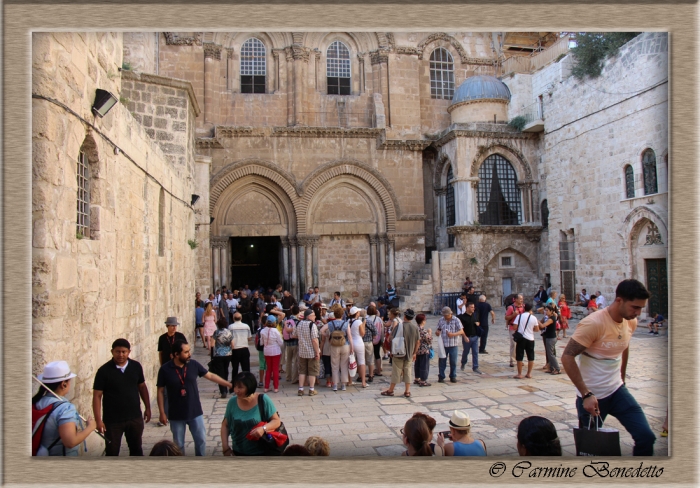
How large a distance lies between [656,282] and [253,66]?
1521 centimetres

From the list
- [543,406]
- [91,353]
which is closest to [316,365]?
[543,406]

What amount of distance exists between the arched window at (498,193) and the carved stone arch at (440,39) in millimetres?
4610

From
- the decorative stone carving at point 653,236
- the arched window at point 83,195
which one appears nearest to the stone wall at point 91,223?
the arched window at point 83,195

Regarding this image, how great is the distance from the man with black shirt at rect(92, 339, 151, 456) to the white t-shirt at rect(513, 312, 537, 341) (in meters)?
6.75

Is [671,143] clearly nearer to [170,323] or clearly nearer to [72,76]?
[72,76]

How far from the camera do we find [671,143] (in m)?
3.71

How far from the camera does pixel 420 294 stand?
19.1m

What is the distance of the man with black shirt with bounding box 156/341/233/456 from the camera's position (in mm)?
5066

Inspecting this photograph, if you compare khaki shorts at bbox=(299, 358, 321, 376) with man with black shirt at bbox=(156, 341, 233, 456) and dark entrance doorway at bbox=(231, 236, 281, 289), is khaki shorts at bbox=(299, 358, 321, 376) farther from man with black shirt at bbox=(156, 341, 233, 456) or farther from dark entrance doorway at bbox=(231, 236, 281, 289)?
dark entrance doorway at bbox=(231, 236, 281, 289)

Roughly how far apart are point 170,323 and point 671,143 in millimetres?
5892

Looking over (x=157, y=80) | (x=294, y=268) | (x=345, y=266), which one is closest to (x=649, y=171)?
(x=345, y=266)

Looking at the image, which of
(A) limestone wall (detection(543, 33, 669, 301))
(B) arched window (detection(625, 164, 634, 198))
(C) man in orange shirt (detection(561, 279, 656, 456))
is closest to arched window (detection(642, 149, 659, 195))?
(A) limestone wall (detection(543, 33, 669, 301))

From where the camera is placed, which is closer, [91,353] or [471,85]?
[91,353]

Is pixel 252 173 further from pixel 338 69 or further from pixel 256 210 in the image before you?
pixel 338 69
